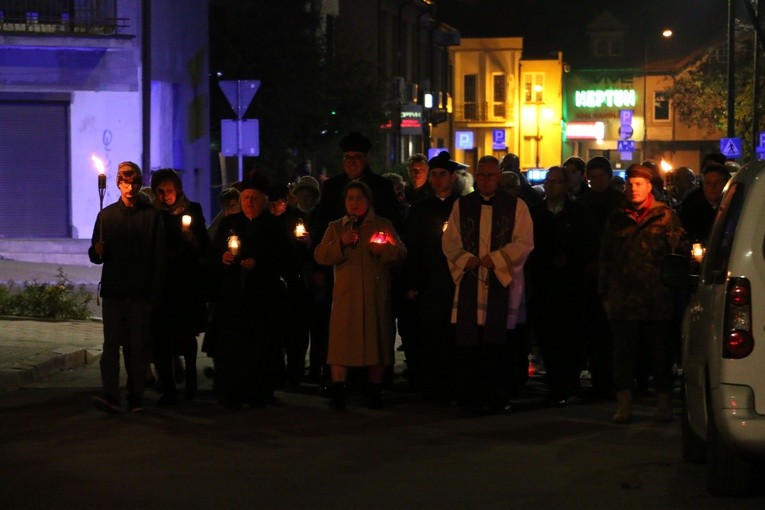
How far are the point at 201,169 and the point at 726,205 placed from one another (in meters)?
25.3

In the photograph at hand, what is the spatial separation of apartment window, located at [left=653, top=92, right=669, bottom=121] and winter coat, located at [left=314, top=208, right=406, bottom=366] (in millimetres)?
77521

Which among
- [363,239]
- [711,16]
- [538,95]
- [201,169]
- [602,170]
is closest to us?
[363,239]

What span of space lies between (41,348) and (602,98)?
7623 centimetres

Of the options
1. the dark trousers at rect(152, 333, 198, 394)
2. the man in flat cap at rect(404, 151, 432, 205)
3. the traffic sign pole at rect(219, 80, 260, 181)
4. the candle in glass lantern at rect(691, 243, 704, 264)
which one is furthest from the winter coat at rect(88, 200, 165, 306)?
the traffic sign pole at rect(219, 80, 260, 181)

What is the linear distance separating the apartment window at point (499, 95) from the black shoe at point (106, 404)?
244 feet

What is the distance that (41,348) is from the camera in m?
14.8

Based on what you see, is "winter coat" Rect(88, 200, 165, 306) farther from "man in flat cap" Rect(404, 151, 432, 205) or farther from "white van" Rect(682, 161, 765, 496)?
"white van" Rect(682, 161, 765, 496)

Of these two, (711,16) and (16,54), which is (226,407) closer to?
(16,54)

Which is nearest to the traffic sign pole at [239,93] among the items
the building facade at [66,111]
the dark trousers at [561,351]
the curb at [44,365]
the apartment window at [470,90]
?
the curb at [44,365]

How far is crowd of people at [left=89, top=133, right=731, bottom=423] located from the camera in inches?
432

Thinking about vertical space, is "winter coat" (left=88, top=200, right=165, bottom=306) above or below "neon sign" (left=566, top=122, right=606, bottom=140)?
below

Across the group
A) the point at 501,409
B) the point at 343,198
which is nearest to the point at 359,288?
the point at 343,198

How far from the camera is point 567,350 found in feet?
39.4

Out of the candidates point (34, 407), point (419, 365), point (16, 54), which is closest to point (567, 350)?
point (419, 365)
